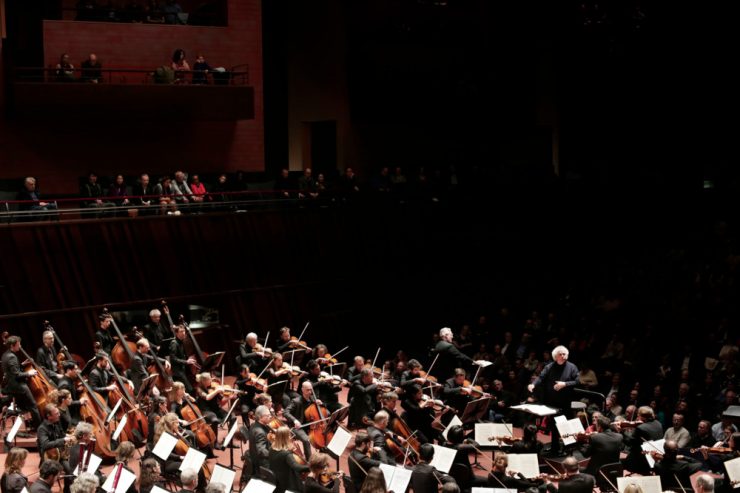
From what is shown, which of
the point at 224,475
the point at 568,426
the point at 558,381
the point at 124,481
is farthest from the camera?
the point at 558,381

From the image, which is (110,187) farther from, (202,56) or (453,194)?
(453,194)

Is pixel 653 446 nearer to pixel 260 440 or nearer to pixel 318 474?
pixel 318 474

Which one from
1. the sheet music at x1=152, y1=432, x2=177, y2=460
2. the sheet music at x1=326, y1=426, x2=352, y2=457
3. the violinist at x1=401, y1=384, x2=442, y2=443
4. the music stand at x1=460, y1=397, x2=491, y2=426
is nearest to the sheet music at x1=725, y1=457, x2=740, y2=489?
the music stand at x1=460, y1=397, x2=491, y2=426

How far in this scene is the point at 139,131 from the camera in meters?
22.0

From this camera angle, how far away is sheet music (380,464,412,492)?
31.5 feet

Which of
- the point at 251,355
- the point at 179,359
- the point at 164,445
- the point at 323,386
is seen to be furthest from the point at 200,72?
the point at 164,445

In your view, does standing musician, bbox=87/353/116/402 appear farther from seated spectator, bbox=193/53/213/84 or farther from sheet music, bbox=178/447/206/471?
seated spectator, bbox=193/53/213/84

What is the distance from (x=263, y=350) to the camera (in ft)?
49.5

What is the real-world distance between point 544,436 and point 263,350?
4.61 metres

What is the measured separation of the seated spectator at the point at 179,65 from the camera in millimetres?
21031

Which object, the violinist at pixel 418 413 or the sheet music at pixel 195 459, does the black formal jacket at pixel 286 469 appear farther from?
the violinist at pixel 418 413

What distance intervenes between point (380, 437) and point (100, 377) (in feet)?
15.2

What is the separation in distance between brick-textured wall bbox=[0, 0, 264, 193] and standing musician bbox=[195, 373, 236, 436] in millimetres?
9352

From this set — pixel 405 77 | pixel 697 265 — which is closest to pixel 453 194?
pixel 405 77
